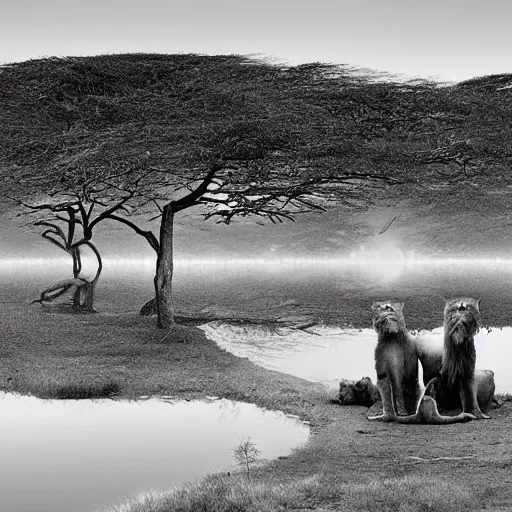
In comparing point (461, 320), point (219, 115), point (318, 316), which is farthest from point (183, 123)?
point (318, 316)

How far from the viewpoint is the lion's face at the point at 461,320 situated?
446 inches

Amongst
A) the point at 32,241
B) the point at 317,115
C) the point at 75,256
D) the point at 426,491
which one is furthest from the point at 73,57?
the point at 32,241

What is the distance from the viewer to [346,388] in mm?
13336

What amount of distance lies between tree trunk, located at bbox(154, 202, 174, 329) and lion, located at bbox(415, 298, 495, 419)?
1160 cm

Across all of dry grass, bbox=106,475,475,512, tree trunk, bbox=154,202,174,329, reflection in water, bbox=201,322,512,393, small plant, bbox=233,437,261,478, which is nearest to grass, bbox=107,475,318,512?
dry grass, bbox=106,475,475,512

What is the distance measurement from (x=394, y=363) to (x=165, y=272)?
12019 mm

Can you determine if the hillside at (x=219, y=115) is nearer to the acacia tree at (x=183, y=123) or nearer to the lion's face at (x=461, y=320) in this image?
the acacia tree at (x=183, y=123)

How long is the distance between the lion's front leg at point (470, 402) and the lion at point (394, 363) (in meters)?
0.65

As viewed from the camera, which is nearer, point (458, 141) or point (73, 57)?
point (458, 141)

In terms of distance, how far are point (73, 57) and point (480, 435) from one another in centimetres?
1597

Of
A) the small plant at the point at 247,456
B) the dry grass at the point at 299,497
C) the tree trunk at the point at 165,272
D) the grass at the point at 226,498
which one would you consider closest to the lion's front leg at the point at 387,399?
the small plant at the point at 247,456

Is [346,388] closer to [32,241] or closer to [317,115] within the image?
[317,115]

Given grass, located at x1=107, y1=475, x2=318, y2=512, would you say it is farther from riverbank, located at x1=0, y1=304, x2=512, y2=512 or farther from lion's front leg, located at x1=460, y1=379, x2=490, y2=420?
lion's front leg, located at x1=460, y1=379, x2=490, y2=420

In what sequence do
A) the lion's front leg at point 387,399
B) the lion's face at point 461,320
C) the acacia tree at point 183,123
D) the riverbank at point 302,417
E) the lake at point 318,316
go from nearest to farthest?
the riverbank at point 302,417 < the lion's face at point 461,320 < the lion's front leg at point 387,399 < the acacia tree at point 183,123 < the lake at point 318,316
